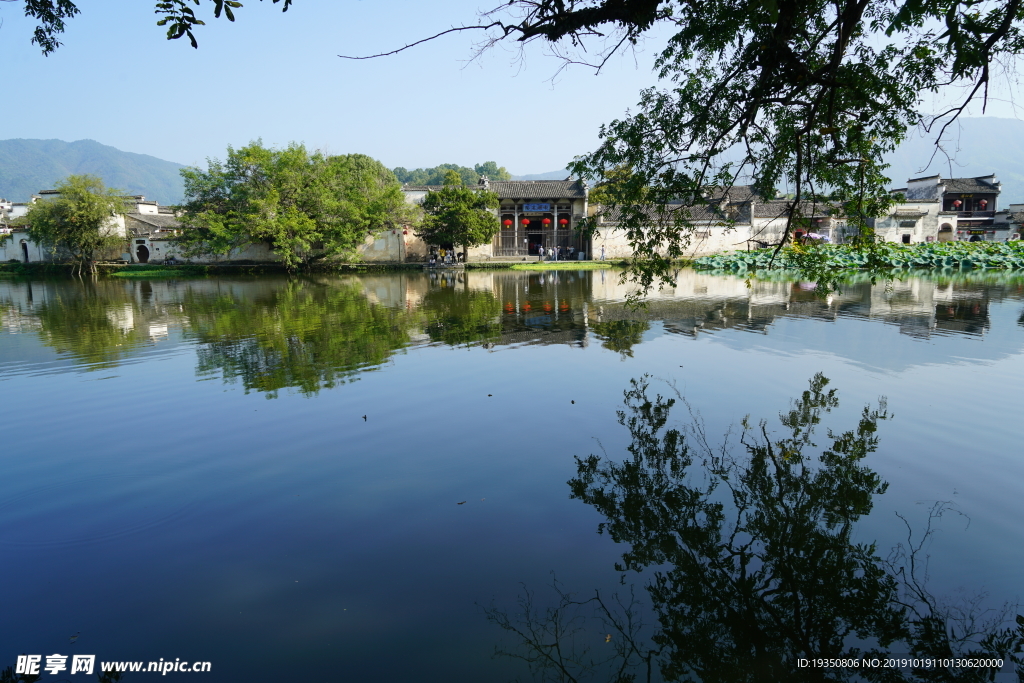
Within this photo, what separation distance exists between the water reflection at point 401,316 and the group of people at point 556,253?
12.8 meters

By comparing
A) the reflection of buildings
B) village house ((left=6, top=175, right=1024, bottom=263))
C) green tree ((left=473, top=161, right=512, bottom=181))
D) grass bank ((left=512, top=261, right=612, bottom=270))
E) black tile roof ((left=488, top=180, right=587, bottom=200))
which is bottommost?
the reflection of buildings

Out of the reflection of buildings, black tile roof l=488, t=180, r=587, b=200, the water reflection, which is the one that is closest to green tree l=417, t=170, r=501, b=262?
black tile roof l=488, t=180, r=587, b=200

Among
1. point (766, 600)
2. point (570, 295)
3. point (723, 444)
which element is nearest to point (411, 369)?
point (723, 444)

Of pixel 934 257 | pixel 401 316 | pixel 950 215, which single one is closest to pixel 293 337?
pixel 401 316

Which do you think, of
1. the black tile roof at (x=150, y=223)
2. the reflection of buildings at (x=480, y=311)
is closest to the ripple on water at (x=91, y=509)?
the reflection of buildings at (x=480, y=311)

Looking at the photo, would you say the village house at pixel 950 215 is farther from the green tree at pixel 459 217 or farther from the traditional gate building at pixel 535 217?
the green tree at pixel 459 217

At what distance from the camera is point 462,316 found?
14.6 meters

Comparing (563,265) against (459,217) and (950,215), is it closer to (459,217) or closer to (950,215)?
(459,217)

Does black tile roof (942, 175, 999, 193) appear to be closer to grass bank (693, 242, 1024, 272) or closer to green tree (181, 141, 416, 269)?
grass bank (693, 242, 1024, 272)

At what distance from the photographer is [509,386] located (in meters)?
7.93

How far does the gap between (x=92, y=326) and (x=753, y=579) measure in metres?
15.1

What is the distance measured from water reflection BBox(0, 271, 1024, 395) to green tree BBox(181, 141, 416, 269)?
314 inches

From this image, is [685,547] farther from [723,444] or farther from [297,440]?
[297,440]

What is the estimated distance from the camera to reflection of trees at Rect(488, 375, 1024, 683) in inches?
121
